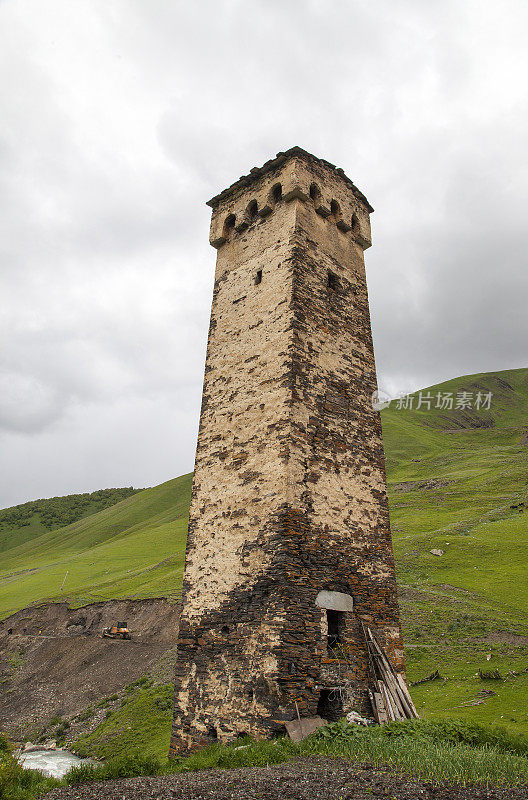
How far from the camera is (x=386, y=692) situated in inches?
402

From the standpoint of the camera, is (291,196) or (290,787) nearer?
(290,787)

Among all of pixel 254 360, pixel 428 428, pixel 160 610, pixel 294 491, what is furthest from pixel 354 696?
pixel 428 428

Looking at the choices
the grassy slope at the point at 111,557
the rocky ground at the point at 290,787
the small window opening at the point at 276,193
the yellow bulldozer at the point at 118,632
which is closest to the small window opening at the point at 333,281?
the small window opening at the point at 276,193

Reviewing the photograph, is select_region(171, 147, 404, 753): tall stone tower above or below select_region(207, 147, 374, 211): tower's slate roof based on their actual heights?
below

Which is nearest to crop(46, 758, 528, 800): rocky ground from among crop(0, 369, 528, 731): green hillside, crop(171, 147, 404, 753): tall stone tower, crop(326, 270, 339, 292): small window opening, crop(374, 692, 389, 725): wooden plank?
crop(171, 147, 404, 753): tall stone tower

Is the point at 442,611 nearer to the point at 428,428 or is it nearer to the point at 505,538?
the point at 505,538

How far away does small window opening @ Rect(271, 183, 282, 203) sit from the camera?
15.0 metres

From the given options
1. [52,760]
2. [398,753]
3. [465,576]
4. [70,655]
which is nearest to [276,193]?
[398,753]

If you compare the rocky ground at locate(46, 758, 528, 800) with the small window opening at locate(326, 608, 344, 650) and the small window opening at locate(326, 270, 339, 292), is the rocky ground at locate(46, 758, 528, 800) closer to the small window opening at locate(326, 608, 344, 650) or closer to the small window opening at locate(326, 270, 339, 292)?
the small window opening at locate(326, 608, 344, 650)

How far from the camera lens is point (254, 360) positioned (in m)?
12.9

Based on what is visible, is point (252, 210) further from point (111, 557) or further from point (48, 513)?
point (48, 513)

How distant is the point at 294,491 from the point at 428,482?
6732 cm

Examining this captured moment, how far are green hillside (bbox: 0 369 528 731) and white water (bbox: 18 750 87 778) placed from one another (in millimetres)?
12540

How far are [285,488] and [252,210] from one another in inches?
377
